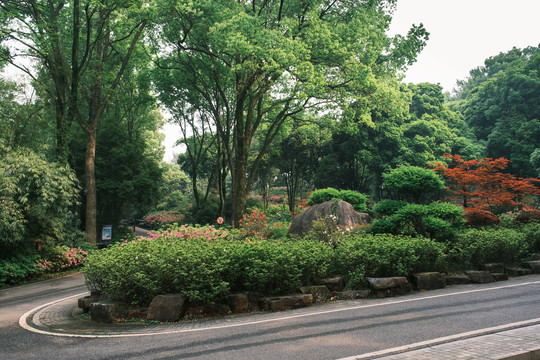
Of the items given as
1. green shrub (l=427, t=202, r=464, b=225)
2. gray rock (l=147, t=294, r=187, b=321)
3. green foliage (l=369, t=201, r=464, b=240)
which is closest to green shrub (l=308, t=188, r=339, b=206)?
green foliage (l=369, t=201, r=464, b=240)

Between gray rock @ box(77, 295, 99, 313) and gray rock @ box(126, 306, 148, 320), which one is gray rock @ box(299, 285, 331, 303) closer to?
gray rock @ box(126, 306, 148, 320)

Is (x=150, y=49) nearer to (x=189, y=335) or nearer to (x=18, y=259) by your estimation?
(x=18, y=259)

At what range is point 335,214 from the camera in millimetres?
13703

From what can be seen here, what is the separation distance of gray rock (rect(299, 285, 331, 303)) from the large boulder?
5.00m

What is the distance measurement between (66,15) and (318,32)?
46.8ft

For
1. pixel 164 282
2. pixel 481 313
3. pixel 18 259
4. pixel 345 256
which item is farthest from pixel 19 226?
pixel 481 313

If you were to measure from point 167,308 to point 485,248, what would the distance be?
9005 millimetres

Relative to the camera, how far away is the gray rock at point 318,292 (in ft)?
27.5

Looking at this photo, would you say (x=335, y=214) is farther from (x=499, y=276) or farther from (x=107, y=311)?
(x=107, y=311)

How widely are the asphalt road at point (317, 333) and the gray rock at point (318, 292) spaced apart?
1.12ft

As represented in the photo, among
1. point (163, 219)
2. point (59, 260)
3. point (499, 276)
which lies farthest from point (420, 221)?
point (163, 219)

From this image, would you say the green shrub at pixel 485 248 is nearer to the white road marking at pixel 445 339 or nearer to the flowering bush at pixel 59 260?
the white road marking at pixel 445 339

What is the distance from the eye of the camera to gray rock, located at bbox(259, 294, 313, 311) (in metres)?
7.77

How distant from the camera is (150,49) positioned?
2183 cm
